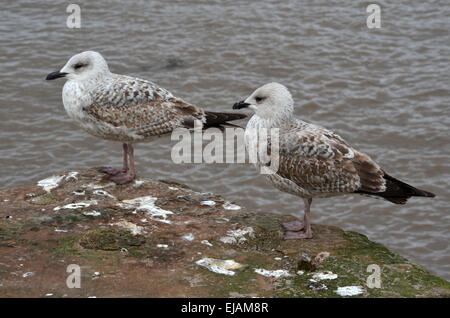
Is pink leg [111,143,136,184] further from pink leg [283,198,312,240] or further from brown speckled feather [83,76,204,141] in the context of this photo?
pink leg [283,198,312,240]

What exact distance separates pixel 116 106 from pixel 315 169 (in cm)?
255

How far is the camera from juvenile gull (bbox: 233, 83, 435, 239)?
681cm

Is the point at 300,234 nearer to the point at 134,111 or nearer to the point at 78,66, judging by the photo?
the point at 134,111

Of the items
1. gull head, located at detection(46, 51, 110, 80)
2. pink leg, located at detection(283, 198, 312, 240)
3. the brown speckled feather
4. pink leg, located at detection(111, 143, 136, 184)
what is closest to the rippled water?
the brown speckled feather

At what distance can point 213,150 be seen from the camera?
11.2 metres

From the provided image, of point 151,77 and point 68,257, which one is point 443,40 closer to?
point 151,77

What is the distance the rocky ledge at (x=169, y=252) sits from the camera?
5.42m

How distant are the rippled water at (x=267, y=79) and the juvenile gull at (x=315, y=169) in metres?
2.33

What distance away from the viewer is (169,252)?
609 centimetres

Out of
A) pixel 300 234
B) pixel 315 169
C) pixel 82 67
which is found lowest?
pixel 300 234

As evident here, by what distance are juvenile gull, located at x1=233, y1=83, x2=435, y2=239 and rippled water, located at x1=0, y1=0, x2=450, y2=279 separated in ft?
7.64

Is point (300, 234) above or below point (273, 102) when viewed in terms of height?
below

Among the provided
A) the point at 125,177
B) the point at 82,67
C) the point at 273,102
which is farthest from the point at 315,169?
the point at 82,67

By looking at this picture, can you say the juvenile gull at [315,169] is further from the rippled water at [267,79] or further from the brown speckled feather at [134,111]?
the rippled water at [267,79]
